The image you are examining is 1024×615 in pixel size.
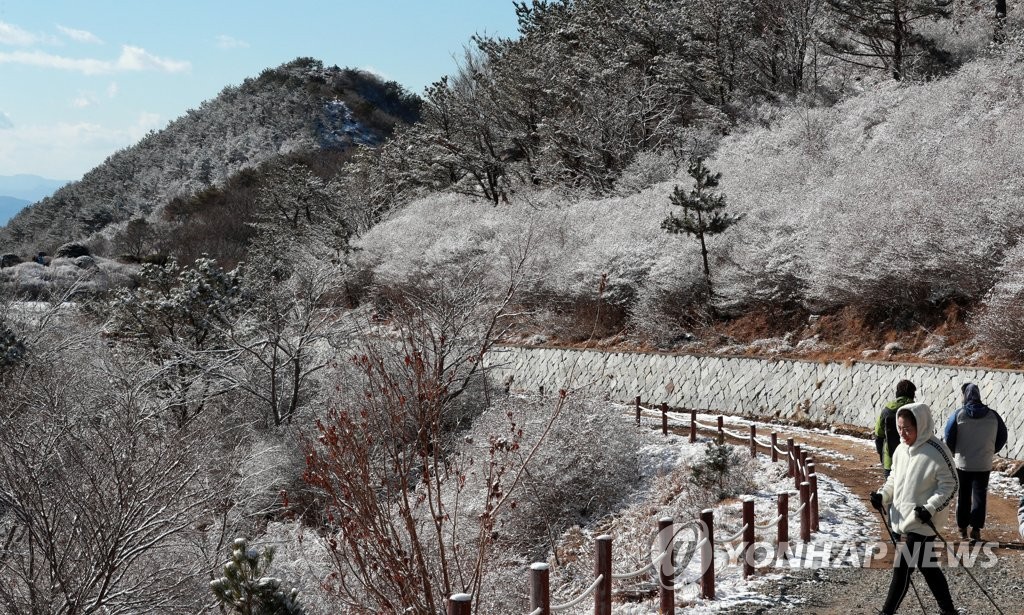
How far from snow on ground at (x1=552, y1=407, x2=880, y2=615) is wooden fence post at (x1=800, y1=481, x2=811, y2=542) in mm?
94

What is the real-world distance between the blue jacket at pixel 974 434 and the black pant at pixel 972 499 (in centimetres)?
8

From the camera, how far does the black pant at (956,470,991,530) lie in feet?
24.8


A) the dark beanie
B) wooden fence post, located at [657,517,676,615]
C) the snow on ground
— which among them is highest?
the dark beanie

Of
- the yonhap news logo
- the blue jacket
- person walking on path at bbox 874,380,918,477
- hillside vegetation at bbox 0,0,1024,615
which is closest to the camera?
the yonhap news logo

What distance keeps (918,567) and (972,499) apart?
310cm

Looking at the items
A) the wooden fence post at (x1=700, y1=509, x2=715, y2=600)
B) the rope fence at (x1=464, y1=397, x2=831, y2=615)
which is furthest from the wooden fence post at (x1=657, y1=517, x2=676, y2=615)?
the wooden fence post at (x1=700, y1=509, x2=715, y2=600)

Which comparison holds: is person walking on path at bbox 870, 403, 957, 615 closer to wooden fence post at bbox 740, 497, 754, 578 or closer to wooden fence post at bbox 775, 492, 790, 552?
wooden fence post at bbox 740, 497, 754, 578

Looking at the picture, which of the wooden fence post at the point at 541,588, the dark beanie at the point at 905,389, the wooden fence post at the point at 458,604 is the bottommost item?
the wooden fence post at the point at 541,588

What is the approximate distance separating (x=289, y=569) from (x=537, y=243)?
2119 centimetres

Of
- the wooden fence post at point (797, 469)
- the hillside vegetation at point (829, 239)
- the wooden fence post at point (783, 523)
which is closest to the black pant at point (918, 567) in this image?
the wooden fence post at point (783, 523)

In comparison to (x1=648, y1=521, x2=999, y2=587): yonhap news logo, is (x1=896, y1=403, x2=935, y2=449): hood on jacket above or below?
above

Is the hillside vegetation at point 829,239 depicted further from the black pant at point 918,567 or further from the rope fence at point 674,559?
the black pant at point 918,567

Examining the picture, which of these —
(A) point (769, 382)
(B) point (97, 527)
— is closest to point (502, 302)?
(B) point (97, 527)

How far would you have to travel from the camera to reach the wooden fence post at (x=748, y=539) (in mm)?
7234
